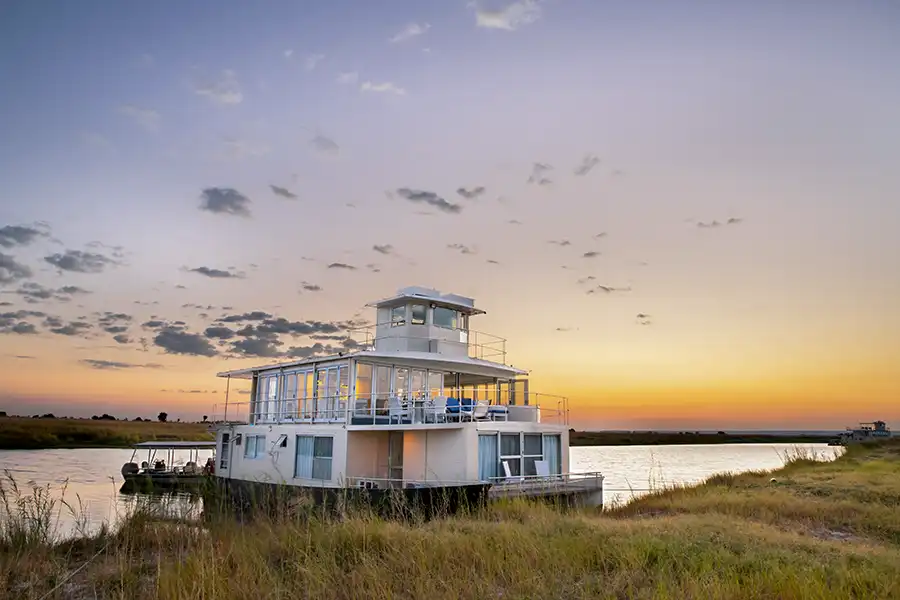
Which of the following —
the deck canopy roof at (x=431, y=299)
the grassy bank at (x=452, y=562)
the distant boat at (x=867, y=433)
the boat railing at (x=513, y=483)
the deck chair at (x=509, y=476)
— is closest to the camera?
the grassy bank at (x=452, y=562)

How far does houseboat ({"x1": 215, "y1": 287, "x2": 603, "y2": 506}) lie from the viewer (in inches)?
766

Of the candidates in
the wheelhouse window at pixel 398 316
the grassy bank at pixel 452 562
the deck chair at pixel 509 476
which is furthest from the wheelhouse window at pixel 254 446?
the grassy bank at pixel 452 562

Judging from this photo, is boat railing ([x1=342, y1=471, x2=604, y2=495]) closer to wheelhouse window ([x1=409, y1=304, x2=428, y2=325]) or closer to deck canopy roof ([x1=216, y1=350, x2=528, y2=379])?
deck canopy roof ([x1=216, y1=350, x2=528, y2=379])

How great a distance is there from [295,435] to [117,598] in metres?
15.8

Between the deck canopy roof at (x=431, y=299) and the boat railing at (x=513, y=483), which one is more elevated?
the deck canopy roof at (x=431, y=299)

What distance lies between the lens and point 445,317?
25984 mm

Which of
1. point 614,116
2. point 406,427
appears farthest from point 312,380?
point 614,116

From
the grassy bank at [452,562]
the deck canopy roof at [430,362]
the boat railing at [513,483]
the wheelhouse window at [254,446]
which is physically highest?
the deck canopy roof at [430,362]

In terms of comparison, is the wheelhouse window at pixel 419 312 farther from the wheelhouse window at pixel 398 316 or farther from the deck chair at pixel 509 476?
the deck chair at pixel 509 476

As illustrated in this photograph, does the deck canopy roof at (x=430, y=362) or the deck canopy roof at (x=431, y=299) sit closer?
the deck canopy roof at (x=430, y=362)

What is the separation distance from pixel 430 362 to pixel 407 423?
263cm

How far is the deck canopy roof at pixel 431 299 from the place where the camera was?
25000 mm

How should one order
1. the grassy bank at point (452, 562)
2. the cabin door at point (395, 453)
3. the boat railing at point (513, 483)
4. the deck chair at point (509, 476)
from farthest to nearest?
1. the cabin door at point (395, 453)
2. the deck chair at point (509, 476)
3. the boat railing at point (513, 483)
4. the grassy bank at point (452, 562)

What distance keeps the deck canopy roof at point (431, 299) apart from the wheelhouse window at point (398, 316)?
27cm
